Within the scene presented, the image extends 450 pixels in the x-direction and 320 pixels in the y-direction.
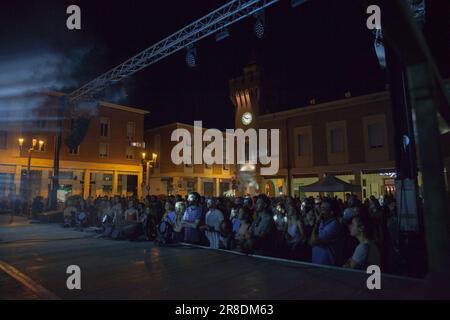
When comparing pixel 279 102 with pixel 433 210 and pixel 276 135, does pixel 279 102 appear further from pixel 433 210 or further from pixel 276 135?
pixel 433 210

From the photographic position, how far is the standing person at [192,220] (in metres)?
8.31

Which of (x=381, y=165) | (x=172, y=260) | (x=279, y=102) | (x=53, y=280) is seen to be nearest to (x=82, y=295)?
(x=53, y=280)

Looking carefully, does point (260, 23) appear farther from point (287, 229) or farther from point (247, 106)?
point (247, 106)

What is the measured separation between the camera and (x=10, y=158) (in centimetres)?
2819

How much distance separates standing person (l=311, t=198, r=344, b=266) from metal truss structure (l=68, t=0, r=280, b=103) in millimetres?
7551

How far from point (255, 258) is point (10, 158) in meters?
30.0

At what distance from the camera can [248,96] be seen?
32.1 metres

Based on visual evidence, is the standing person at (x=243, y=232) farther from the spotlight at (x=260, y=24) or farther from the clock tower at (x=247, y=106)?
the clock tower at (x=247, y=106)

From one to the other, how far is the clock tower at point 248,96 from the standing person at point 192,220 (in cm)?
2252

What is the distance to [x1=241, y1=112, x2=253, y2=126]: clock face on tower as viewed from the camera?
31.2 metres

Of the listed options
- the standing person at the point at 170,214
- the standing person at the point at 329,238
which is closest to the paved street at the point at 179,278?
the standing person at the point at 329,238

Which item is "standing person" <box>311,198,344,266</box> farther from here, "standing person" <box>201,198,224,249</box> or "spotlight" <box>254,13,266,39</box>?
"spotlight" <box>254,13,266,39</box>

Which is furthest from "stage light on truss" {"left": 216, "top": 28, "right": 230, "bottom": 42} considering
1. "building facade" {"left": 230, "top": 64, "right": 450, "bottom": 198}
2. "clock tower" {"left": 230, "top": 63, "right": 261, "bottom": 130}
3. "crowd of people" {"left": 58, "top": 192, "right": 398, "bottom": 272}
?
"clock tower" {"left": 230, "top": 63, "right": 261, "bottom": 130}

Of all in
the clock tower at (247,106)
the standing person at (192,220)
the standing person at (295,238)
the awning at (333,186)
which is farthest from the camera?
the clock tower at (247,106)
